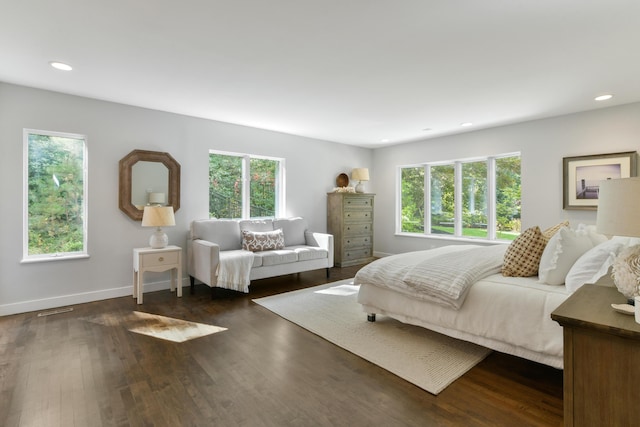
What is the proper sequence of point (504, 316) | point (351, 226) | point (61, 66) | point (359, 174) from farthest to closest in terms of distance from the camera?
point (359, 174) < point (351, 226) < point (61, 66) < point (504, 316)

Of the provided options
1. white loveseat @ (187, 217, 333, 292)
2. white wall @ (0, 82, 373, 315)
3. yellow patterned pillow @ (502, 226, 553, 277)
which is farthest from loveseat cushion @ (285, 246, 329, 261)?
yellow patterned pillow @ (502, 226, 553, 277)

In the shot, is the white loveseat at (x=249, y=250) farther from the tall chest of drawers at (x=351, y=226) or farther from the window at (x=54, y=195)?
the window at (x=54, y=195)

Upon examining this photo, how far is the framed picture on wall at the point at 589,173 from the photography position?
4.05 metres

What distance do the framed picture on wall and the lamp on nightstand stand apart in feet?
17.6

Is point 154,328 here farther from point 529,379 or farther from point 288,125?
point 288,125

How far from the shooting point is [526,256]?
8.23ft

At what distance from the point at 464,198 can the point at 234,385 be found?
5120 millimetres

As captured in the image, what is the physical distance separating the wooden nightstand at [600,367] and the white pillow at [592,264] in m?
0.99

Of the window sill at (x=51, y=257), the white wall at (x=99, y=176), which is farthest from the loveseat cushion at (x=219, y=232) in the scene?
the window sill at (x=51, y=257)

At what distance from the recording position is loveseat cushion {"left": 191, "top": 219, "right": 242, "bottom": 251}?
4.44 meters

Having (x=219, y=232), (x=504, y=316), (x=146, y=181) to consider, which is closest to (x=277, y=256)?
(x=219, y=232)

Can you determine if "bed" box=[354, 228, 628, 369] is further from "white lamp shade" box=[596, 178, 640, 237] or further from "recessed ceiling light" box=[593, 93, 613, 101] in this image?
"recessed ceiling light" box=[593, 93, 613, 101]

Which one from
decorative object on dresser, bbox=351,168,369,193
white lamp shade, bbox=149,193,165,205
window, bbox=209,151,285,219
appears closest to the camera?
white lamp shade, bbox=149,193,165,205

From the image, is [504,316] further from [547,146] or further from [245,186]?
[245,186]
